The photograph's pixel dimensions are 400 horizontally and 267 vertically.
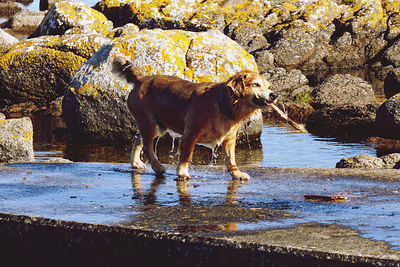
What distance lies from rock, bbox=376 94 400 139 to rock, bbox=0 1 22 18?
172 ft

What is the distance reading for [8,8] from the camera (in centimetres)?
6531

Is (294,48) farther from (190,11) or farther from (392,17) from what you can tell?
(190,11)

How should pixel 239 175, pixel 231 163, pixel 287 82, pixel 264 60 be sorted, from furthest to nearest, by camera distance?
pixel 264 60 < pixel 287 82 < pixel 231 163 < pixel 239 175

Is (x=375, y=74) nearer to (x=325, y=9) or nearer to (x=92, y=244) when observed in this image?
(x=325, y=9)

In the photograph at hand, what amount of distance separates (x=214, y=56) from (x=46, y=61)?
5.94m

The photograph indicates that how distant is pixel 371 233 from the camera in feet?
14.8

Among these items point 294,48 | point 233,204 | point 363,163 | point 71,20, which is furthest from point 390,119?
point 294,48

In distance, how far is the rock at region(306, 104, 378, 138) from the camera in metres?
15.0

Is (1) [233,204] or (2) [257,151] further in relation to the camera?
(2) [257,151]

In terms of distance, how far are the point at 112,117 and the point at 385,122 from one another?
20.2ft

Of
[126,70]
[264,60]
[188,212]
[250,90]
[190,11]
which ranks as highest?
[190,11]

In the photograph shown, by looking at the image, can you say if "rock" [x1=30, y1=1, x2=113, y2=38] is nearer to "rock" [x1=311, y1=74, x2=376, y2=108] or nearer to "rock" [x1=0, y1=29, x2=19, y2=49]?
"rock" [x1=0, y1=29, x2=19, y2=49]

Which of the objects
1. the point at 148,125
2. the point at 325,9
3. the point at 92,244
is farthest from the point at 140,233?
the point at 325,9

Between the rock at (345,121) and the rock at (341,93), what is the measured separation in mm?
1920
